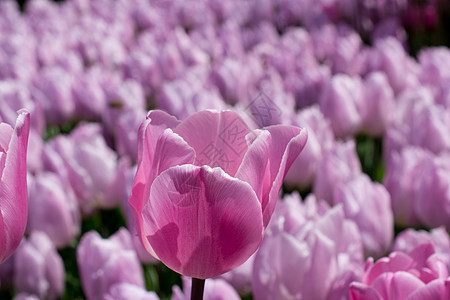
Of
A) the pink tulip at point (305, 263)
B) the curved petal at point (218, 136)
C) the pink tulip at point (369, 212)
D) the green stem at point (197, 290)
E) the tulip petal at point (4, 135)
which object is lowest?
the pink tulip at point (369, 212)

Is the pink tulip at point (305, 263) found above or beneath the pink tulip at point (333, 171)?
above

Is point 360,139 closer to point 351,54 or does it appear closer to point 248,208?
point 351,54

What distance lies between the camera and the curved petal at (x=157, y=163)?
482 millimetres

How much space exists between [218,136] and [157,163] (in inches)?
2.5

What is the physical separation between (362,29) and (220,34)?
72cm

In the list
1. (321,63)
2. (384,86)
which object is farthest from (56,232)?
(321,63)

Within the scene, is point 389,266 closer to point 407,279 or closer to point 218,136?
point 407,279

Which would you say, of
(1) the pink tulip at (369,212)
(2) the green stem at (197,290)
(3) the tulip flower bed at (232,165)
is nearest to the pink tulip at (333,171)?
(3) the tulip flower bed at (232,165)

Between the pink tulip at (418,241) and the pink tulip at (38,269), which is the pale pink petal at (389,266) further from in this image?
the pink tulip at (38,269)

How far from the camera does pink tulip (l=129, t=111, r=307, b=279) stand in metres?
0.47

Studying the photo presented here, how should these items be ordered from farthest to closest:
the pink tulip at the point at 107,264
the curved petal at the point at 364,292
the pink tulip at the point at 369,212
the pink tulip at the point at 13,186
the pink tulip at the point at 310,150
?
the pink tulip at the point at 310,150, the pink tulip at the point at 369,212, the pink tulip at the point at 107,264, the curved petal at the point at 364,292, the pink tulip at the point at 13,186

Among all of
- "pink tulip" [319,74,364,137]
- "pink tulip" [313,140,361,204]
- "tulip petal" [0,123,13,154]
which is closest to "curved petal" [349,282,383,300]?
"tulip petal" [0,123,13,154]

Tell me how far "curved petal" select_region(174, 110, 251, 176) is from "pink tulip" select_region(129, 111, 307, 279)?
0.02 metres

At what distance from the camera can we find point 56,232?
1.17 meters
